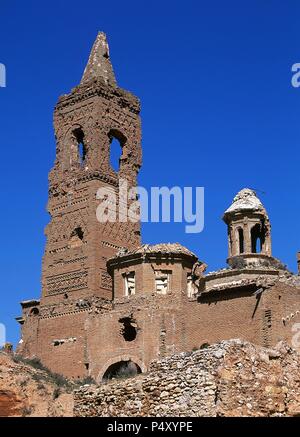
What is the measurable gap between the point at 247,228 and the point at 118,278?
269 inches

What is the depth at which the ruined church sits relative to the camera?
3328cm

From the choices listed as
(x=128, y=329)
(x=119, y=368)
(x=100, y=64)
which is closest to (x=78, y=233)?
(x=128, y=329)

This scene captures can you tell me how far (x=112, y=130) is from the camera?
4369cm

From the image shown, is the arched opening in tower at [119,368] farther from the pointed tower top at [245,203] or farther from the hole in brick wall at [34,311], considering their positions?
the pointed tower top at [245,203]

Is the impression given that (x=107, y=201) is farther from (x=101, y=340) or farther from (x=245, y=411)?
(x=245, y=411)

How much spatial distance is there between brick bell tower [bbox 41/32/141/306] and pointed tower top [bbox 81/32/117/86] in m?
0.06

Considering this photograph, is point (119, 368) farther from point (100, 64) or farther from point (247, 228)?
point (100, 64)

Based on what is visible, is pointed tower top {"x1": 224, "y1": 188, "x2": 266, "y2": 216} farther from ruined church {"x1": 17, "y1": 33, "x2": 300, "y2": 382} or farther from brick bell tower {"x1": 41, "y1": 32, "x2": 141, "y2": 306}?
brick bell tower {"x1": 41, "y1": 32, "x2": 141, "y2": 306}

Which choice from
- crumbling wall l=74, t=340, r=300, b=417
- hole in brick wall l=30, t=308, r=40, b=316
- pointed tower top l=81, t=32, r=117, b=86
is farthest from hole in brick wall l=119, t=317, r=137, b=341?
crumbling wall l=74, t=340, r=300, b=417

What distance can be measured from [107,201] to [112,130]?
459 centimetres

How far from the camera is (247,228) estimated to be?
1519 inches

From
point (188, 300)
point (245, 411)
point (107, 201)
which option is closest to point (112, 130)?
point (107, 201)

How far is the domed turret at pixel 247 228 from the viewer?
126 feet

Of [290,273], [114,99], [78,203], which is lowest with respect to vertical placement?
[290,273]
